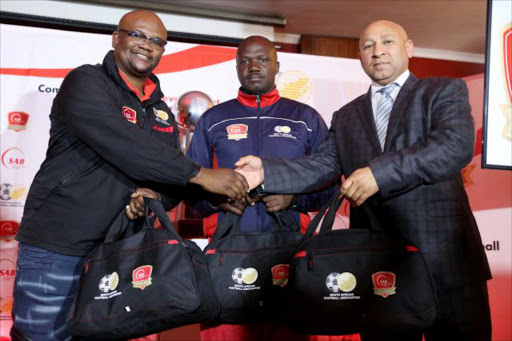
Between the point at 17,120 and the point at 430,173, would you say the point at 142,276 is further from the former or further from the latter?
the point at 17,120

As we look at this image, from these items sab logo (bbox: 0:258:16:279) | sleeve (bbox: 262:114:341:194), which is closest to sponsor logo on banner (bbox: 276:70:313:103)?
sleeve (bbox: 262:114:341:194)

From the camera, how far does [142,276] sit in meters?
1.87

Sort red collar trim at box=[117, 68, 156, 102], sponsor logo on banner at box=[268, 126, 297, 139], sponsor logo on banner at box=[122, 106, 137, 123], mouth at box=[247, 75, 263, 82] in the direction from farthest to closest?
mouth at box=[247, 75, 263, 82], sponsor logo on banner at box=[268, 126, 297, 139], red collar trim at box=[117, 68, 156, 102], sponsor logo on banner at box=[122, 106, 137, 123]

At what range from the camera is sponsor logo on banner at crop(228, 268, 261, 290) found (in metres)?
2.21

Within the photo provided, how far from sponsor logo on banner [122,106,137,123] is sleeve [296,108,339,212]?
89 centimetres

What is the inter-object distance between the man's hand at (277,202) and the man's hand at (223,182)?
17 cm

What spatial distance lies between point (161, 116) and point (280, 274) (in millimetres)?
892

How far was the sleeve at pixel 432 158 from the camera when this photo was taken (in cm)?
191

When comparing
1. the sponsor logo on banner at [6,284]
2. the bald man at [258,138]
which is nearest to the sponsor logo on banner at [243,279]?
→ the bald man at [258,138]

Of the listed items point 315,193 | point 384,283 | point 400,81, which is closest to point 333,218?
point 384,283

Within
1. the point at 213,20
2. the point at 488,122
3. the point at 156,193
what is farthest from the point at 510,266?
the point at 213,20

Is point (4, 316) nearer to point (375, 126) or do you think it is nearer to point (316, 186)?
point (316, 186)

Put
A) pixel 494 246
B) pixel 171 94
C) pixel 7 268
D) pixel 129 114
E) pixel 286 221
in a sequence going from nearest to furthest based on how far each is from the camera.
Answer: pixel 129 114, pixel 286 221, pixel 7 268, pixel 171 94, pixel 494 246

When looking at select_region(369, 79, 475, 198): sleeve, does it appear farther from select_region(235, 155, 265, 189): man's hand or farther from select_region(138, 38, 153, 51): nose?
select_region(138, 38, 153, 51): nose
